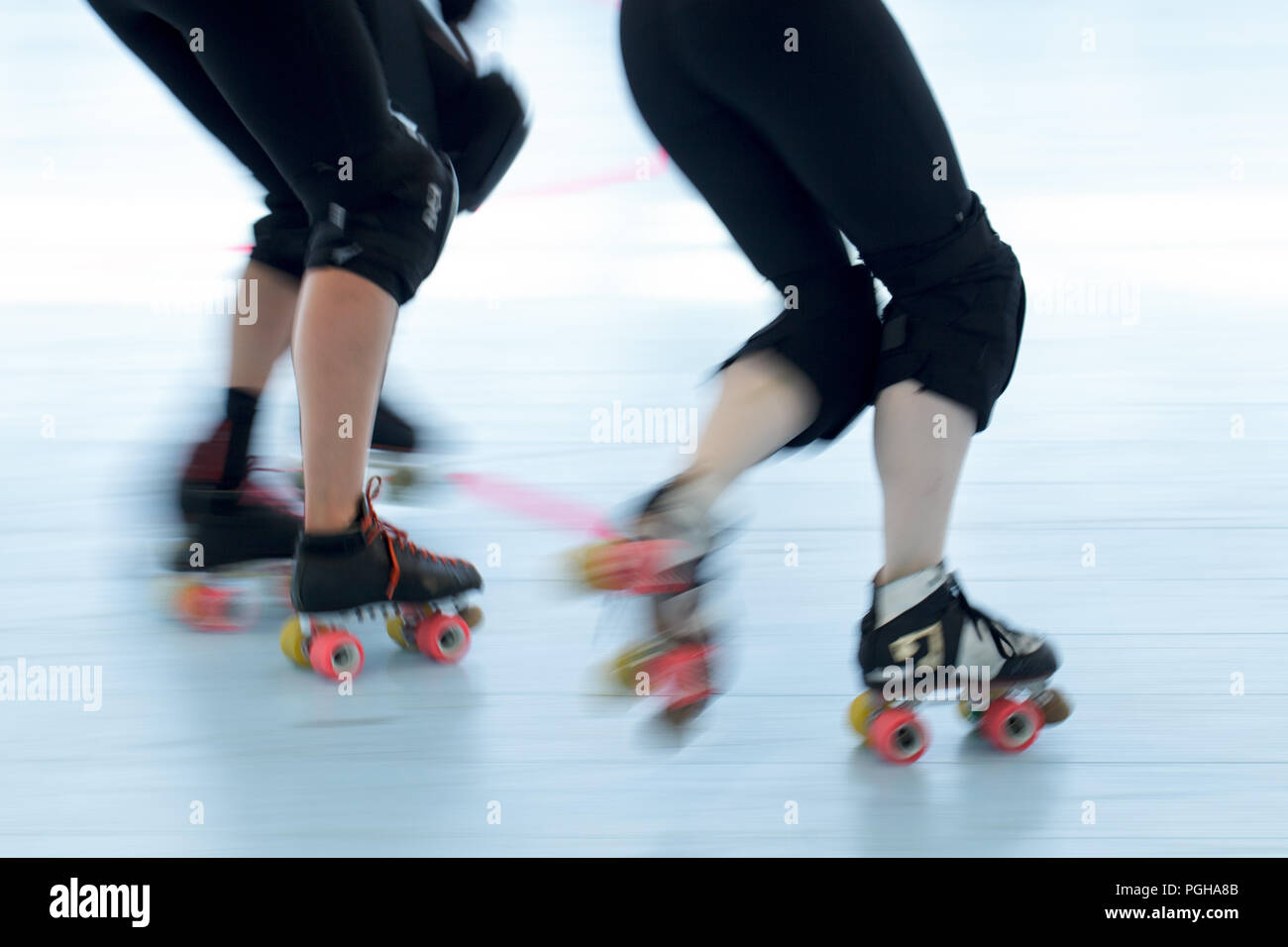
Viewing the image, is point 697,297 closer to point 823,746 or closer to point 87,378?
point 87,378

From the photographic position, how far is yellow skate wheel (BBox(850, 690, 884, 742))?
1.48 metres

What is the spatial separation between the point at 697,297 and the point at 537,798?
2469 millimetres

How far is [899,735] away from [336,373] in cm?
73

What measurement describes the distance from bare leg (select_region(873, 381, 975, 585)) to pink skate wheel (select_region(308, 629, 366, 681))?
679 mm

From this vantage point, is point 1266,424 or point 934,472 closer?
point 934,472

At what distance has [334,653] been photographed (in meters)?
1.70

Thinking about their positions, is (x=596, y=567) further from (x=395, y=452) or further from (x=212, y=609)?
(x=395, y=452)

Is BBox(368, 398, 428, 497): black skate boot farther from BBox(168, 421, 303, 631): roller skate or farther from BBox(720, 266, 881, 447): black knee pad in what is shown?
BBox(720, 266, 881, 447): black knee pad

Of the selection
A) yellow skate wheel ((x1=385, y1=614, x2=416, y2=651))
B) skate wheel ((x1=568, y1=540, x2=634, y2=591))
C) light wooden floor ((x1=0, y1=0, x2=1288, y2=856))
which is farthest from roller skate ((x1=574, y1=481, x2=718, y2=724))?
yellow skate wheel ((x1=385, y1=614, x2=416, y2=651))

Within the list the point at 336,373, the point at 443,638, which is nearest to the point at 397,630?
the point at 443,638

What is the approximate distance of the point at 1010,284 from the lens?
4.81ft

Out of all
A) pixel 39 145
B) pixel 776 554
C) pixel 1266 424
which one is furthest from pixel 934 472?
pixel 39 145

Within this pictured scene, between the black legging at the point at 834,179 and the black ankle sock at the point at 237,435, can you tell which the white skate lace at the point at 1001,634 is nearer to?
the black legging at the point at 834,179

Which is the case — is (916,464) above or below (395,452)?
below
